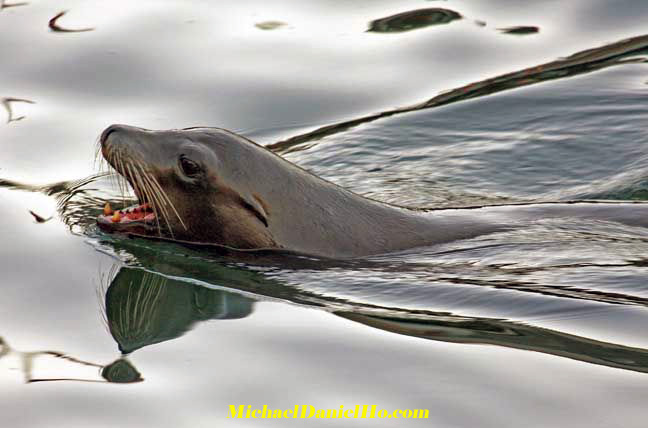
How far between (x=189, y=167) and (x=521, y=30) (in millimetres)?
4976

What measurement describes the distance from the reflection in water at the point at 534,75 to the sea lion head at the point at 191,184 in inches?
94.1

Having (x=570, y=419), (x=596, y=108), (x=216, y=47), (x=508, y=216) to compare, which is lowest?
(x=570, y=419)

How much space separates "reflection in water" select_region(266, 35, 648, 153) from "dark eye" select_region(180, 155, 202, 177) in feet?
8.23

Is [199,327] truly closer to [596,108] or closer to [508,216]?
[508,216]

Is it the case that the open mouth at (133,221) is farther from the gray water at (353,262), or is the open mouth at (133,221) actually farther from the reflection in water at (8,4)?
the reflection in water at (8,4)

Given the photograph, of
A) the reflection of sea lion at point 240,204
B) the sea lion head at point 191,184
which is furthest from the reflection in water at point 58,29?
the sea lion head at point 191,184

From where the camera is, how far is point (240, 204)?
6.02m

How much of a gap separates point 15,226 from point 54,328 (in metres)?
1.56

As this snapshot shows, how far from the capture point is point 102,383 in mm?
4629

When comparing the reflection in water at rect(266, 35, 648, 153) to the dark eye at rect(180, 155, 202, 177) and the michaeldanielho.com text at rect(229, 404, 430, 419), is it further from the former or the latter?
the michaeldanielho.com text at rect(229, 404, 430, 419)

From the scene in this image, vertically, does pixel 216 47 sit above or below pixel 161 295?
above

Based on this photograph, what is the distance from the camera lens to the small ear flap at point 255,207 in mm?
5996

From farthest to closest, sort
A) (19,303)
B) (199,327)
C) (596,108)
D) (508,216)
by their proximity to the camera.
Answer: (596,108) → (508,216) → (19,303) → (199,327)

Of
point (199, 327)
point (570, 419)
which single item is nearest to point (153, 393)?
point (199, 327)
